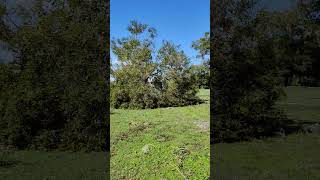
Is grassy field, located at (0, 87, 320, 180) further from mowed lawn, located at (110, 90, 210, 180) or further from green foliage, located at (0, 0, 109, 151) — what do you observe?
green foliage, located at (0, 0, 109, 151)

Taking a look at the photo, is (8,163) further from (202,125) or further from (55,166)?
(202,125)

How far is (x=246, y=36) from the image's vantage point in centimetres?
745

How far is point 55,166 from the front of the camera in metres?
6.18

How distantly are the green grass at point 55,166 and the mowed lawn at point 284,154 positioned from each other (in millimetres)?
1632

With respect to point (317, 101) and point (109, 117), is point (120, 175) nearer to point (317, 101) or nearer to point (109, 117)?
point (109, 117)

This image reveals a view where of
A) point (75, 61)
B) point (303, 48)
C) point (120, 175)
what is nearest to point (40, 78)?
point (75, 61)

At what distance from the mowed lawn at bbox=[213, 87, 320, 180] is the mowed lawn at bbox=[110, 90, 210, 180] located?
1.14ft

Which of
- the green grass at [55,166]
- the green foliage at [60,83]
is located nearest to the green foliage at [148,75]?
the green foliage at [60,83]

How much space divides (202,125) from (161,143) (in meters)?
0.83

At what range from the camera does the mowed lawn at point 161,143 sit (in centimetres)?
620

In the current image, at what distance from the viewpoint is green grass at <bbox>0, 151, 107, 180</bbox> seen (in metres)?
5.77

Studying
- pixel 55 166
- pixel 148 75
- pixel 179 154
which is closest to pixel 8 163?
pixel 55 166

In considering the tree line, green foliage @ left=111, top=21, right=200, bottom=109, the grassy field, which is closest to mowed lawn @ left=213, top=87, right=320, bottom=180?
the grassy field

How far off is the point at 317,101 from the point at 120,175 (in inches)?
136
